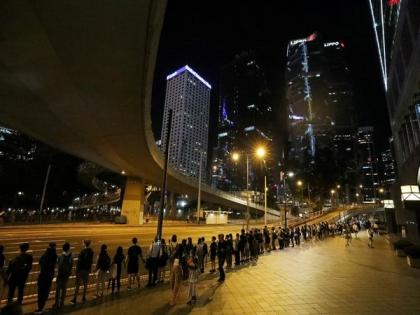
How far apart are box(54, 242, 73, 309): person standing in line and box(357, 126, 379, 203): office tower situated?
185109mm

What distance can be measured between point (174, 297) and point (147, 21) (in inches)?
345

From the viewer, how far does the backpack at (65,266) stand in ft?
27.2

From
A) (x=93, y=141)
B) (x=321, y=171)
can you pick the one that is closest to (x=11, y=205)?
(x=93, y=141)

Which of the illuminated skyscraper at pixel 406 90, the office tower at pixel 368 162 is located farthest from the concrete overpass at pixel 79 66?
the office tower at pixel 368 162

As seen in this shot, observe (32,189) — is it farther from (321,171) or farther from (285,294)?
(321,171)

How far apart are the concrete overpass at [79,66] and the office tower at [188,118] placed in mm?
84842

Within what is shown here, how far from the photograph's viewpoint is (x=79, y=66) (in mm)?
11766

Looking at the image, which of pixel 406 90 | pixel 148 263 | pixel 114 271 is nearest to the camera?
pixel 114 271

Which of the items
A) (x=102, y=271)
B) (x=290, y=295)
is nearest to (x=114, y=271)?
(x=102, y=271)

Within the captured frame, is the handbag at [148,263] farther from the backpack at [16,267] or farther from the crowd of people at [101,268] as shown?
the backpack at [16,267]

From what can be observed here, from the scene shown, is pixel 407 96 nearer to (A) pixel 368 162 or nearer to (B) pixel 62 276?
(B) pixel 62 276

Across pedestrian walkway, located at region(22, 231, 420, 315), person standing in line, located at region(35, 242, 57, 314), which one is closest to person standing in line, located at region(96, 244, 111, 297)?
pedestrian walkway, located at region(22, 231, 420, 315)

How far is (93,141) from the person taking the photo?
23.2 meters

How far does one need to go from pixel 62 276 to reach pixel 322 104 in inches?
7468
